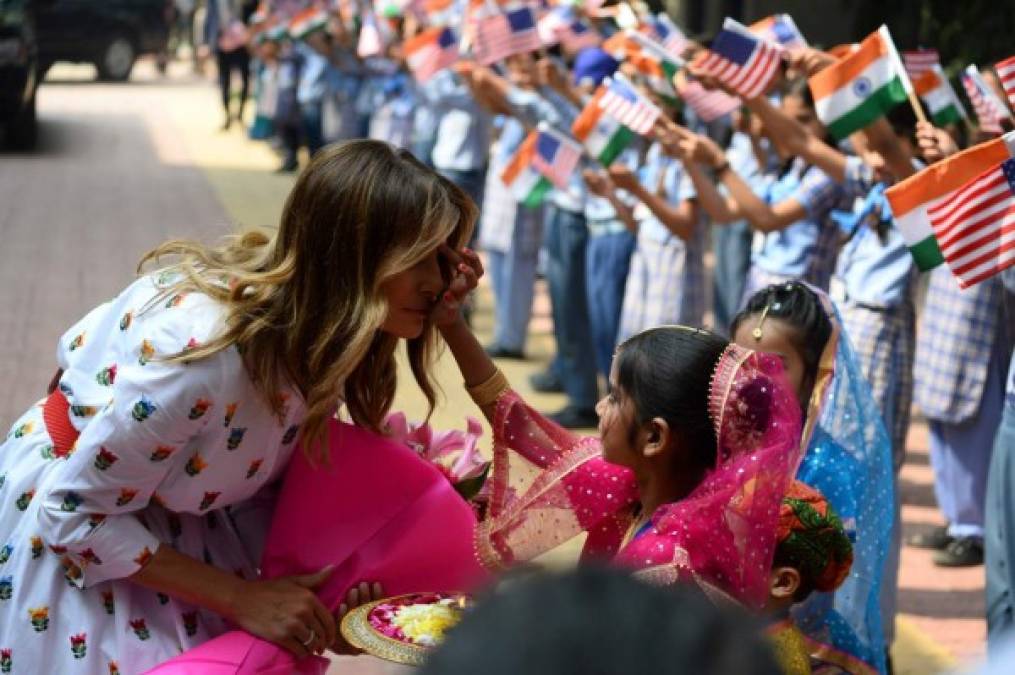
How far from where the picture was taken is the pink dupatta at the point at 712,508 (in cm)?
267

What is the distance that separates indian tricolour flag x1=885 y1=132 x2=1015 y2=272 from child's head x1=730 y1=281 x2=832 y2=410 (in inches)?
33.4

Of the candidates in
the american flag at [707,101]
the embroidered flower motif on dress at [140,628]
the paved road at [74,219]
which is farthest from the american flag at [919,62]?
the embroidered flower motif on dress at [140,628]

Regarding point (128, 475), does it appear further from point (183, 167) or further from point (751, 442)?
point (183, 167)

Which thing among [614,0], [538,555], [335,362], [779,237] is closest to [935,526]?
[779,237]

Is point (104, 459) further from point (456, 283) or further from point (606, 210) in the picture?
point (606, 210)

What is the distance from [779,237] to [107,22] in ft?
75.0

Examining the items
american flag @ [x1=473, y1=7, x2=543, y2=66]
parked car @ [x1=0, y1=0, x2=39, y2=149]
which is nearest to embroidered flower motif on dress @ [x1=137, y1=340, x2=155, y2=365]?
american flag @ [x1=473, y1=7, x2=543, y2=66]

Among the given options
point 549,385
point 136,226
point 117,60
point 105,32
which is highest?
point 549,385

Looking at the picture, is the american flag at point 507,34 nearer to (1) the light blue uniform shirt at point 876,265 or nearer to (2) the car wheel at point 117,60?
(1) the light blue uniform shirt at point 876,265

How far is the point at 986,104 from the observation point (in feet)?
17.3

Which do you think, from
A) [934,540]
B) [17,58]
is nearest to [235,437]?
[934,540]

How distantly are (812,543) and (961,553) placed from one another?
3797mm

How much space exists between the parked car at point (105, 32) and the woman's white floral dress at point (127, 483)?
24148mm

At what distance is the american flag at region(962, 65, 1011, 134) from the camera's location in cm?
522
